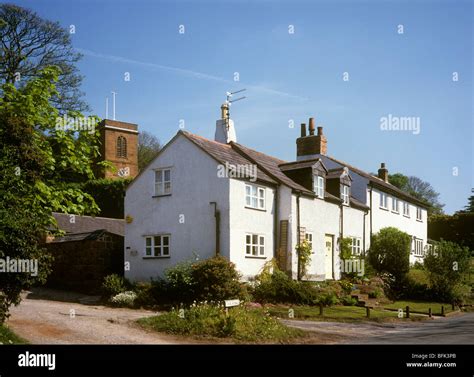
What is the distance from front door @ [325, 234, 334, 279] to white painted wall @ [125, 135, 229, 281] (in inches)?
359

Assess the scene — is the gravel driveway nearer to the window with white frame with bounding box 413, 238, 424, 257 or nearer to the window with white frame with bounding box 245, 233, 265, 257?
the window with white frame with bounding box 245, 233, 265, 257

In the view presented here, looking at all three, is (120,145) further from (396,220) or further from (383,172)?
(396,220)

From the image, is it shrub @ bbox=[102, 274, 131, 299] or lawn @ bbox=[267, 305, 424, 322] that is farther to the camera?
shrub @ bbox=[102, 274, 131, 299]

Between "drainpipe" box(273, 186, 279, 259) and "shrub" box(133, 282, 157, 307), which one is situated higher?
"drainpipe" box(273, 186, 279, 259)

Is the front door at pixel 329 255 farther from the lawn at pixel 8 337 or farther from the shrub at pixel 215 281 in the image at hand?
the lawn at pixel 8 337

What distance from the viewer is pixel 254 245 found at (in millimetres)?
26047

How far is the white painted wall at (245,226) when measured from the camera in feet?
81.2

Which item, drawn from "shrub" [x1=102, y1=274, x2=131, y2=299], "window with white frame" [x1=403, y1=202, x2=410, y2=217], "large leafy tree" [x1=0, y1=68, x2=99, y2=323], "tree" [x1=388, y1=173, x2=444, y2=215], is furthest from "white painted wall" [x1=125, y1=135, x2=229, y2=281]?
"tree" [x1=388, y1=173, x2=444, y2=215]

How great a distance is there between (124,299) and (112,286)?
209 centimetres

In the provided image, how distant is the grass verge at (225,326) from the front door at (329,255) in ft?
51.8

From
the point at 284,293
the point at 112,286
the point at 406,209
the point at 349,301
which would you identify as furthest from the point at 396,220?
the point at 112,286

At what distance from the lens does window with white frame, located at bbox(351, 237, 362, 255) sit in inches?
1340
